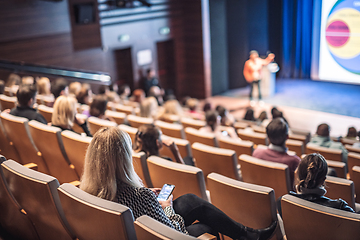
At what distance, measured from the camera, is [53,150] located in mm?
3080

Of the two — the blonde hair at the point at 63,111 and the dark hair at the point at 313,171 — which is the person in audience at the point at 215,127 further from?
the dark hair at the point at 313,171

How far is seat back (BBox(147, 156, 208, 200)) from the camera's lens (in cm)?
226

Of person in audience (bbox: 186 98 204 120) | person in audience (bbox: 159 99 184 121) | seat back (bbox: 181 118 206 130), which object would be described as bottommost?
person in audience (bbox: 186 98 204 120)

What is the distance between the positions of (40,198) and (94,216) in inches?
18.6

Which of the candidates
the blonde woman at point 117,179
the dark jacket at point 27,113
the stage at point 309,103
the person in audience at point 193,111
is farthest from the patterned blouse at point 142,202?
the stage at point 309,103

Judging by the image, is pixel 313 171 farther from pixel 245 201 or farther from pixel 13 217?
pixel 13 217

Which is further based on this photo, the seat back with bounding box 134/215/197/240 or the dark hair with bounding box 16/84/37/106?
the dark hair with bounding box 16/84/37/106

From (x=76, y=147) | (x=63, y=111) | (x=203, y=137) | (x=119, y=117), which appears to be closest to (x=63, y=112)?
(x=63, y=111)

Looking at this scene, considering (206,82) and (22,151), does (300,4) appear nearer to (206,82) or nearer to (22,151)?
(206,82)

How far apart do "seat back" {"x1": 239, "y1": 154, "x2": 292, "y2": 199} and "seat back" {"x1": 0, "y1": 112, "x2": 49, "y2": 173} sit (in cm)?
187

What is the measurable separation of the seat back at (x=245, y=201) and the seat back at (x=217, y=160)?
21.3 inches

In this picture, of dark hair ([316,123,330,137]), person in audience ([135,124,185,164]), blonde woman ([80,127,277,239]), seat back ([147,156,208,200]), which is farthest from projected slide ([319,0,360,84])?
blonde woman ([80,127,277,239])

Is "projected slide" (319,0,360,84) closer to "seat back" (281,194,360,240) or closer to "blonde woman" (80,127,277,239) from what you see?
"seat back" (281,194,360,240)

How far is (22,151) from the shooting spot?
11.3 feet
